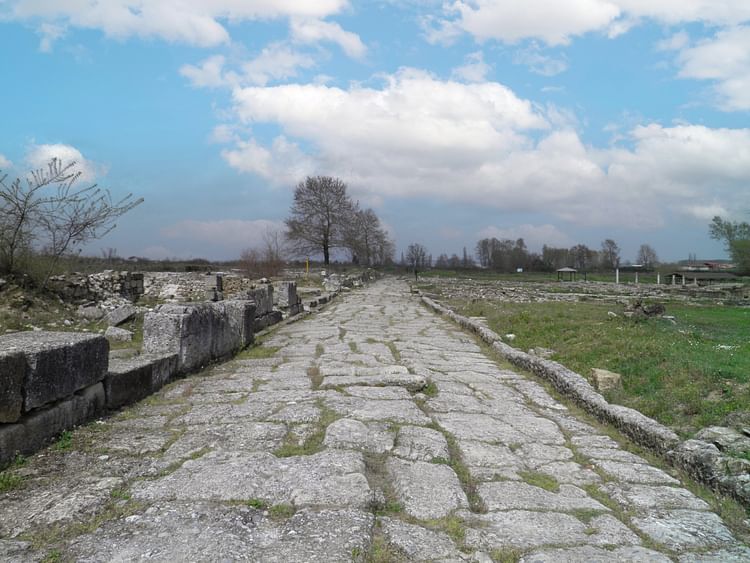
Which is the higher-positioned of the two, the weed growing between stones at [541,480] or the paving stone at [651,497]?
the weed growing between stones at [541,480]

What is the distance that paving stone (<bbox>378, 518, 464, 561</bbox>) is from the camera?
2287mm

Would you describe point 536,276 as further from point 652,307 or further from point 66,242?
point 66,242

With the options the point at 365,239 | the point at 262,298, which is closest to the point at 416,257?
the point at 365,239

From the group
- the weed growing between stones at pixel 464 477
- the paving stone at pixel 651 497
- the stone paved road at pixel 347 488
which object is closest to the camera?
the stone paved road at pixel 347 488

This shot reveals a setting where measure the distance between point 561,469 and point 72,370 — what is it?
3.42 m

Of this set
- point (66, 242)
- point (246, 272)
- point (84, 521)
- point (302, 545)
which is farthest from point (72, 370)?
point (246, 272)

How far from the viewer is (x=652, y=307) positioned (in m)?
15.6

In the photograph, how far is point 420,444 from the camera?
147 inches

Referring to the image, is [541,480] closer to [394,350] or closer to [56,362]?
[56,362]

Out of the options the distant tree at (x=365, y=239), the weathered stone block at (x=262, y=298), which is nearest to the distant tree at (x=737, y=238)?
the distant tree at (x=365, y=239)

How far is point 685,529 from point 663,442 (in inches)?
48.1

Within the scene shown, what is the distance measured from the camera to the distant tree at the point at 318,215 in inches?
1693

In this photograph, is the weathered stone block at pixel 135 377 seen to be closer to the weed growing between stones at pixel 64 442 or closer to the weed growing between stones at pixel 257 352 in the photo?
the weed growing between stones at pixel 64 442

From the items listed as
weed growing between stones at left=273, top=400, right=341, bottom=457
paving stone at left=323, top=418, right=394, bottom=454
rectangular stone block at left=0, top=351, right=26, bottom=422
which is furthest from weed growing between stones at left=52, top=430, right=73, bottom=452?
paving stone at left=323, top=418, right=394, bottom=454
